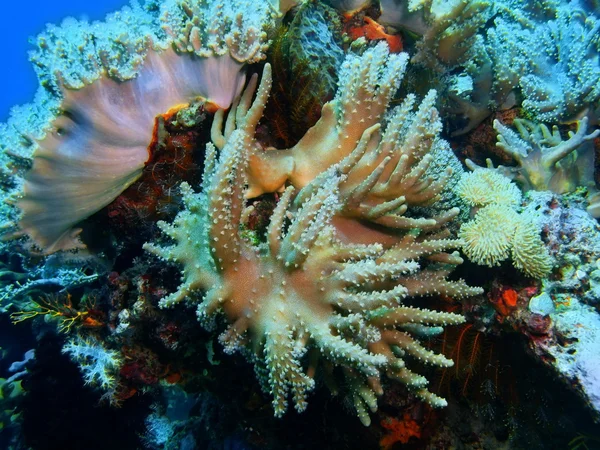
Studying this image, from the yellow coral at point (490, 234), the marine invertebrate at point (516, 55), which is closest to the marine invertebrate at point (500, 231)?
the yellow coral at point (490, 234)

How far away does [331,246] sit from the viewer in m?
2.34

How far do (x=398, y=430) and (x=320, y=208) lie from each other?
2.20 metres

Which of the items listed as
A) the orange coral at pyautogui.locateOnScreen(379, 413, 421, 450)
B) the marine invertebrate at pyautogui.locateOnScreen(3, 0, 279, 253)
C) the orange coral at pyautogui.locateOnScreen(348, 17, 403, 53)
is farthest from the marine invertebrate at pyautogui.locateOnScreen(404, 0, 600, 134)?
the orange coral at pyautogui.locateOnScreen(379, 413, 421, 450)

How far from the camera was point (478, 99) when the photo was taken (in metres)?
4.06

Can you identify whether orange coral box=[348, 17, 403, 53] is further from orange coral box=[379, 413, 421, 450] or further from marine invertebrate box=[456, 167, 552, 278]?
orange coral box=[379, 413, 421, 450]

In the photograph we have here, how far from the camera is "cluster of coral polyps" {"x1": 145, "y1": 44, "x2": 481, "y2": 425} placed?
218 centimetres

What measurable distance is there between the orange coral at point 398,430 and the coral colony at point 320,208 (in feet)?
0.06

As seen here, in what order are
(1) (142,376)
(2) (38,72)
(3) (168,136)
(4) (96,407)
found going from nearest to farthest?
(2) (38,72), (3) (168,136), (1) (142,376), (4) (96,407)

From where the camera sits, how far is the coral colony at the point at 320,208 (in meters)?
2.30

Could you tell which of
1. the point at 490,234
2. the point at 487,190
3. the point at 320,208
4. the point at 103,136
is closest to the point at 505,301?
the point at 490,234

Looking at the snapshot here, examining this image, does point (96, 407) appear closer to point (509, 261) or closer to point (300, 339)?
point (300, 339)

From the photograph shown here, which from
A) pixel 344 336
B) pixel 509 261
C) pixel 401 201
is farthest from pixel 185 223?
pixel 509 261

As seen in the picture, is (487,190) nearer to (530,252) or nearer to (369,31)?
(530,252)

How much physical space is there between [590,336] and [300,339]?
200 centimetres
